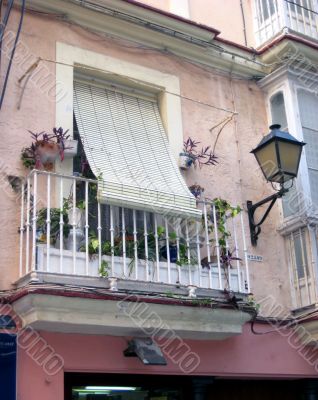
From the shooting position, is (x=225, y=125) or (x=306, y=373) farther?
(x=225, y=125)

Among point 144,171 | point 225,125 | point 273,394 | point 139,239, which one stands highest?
point 225,125

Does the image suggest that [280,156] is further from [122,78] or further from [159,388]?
[159,388]

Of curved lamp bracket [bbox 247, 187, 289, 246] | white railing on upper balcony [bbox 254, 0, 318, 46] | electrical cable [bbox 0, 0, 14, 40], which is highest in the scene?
white railing on upper balcony [bbox 254, 0, 318, 46]

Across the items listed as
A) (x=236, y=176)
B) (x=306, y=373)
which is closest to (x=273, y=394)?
(x=306, y=373)

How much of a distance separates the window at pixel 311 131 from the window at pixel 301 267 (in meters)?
0.51

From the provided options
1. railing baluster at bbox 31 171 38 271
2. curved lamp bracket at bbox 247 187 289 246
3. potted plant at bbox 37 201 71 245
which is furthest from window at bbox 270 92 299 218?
railing baluster at bbox 31 171 38 271

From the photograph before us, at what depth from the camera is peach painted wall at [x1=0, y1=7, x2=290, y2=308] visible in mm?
6723

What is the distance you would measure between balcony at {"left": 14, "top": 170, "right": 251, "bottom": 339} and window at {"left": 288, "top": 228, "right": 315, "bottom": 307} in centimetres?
90

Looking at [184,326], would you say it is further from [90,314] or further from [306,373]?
[306,373]

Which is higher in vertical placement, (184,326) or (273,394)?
(184,326)

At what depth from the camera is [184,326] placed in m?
6.61

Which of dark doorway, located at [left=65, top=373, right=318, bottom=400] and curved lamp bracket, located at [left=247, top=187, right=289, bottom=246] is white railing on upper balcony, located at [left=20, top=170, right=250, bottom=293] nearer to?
curved lamp bracket, located at [left=247, top=187, right=289, bottom=246]

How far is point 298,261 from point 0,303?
12.8ft

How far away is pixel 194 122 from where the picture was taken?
27.0 feet
